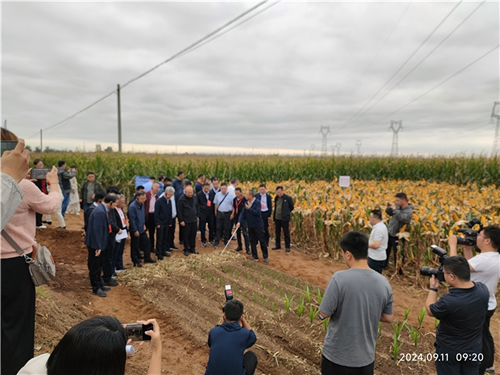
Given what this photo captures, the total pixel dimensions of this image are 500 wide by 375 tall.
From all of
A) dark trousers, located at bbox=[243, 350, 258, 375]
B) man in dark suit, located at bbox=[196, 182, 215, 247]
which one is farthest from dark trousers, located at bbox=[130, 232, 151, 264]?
dark trousers, located at bbox=[243, 350, 258, 375]

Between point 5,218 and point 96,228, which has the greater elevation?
point 5,218

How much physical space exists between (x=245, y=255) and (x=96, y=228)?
14.4 feet

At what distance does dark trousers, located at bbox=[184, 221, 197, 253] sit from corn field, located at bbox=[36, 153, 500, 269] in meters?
3.41

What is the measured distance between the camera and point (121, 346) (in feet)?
4.43

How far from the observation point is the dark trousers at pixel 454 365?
10.4 feet

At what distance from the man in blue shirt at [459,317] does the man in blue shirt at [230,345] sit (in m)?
1.86

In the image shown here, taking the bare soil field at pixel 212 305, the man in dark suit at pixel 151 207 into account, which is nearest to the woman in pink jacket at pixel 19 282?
the bare soil field at pixel 212 305

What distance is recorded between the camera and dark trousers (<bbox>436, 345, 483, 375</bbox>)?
3.16 meters

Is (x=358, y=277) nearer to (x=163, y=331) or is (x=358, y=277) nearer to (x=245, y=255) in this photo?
(x=163, y=331)

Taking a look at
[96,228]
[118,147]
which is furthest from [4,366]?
[118,147]

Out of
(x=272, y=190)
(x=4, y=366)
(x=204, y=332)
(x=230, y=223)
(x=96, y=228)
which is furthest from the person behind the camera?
(x=272, y=190)

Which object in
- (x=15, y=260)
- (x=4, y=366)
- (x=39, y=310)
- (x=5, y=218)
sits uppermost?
(x=5, y=218)

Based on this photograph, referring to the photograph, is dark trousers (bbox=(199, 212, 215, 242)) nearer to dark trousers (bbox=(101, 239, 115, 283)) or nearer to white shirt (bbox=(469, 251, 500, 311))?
dark trousers (bbox=(101, 239, 115, 283))

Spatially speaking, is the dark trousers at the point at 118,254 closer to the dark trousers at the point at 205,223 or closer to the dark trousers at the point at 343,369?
the dark trousers at the point at 205,223
